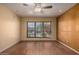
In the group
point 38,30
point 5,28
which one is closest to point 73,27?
point 5,28

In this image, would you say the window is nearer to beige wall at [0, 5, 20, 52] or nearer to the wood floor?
the wood floor

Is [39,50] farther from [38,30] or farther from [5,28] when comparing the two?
[38,30]

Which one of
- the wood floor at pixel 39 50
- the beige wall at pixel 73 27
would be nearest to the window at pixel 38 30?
the wood floor at pixel 39 50

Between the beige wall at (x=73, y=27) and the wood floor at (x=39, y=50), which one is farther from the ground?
the beige wall at (x=73, y=27)

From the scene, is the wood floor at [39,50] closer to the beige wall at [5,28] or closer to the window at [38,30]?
the beige wall at [5,28]

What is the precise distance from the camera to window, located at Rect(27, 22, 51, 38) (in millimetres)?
9945

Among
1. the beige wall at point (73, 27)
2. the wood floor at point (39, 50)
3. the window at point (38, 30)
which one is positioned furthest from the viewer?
the window at point (38, 30)

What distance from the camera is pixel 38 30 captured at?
10141mm

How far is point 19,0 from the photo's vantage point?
51.6 inches

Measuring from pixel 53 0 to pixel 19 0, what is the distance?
37 centimetres

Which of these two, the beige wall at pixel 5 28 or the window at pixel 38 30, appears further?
the window at pixel 38 30

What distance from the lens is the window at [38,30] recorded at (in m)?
9.95
